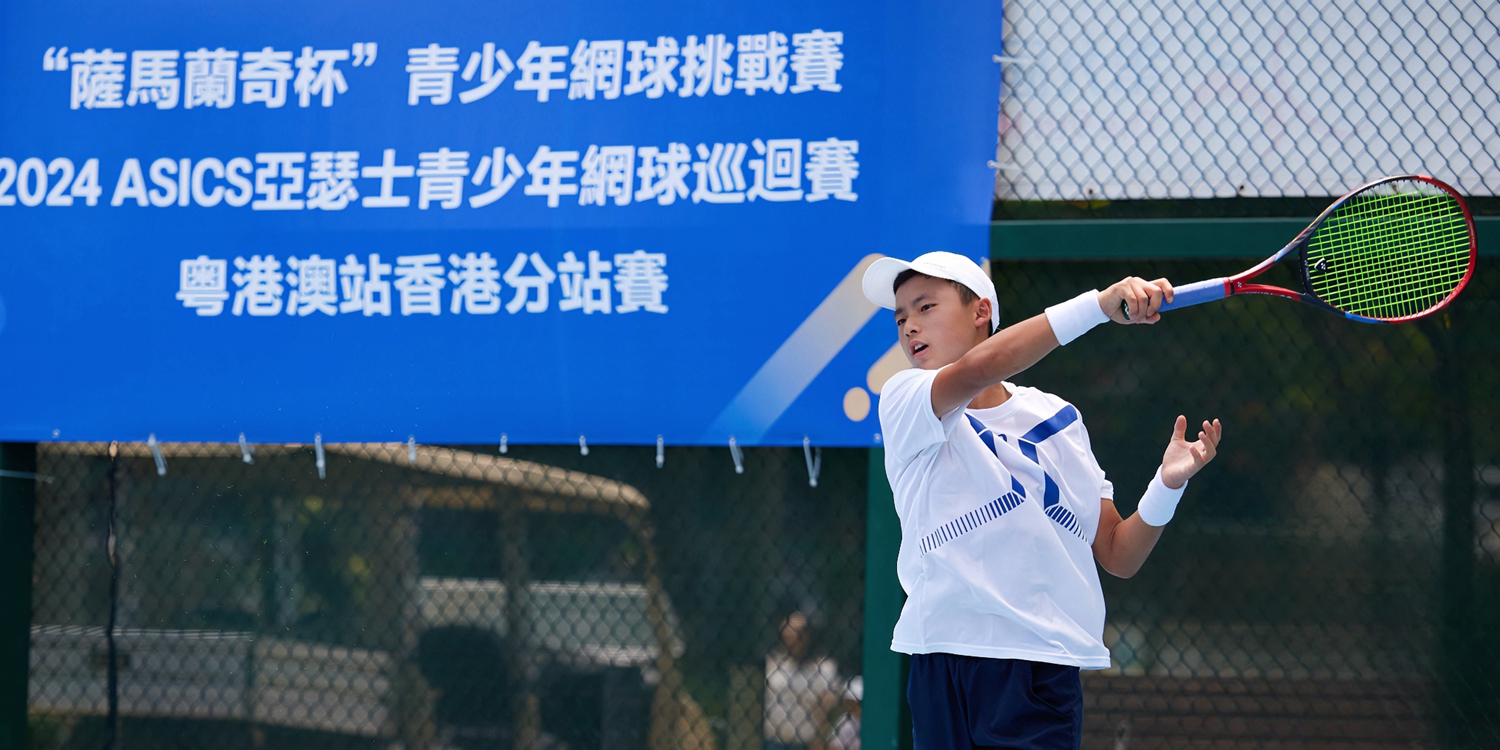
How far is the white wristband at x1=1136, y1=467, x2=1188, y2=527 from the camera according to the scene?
2.25 meters

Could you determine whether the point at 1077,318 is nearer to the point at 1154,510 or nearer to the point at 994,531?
the point at 994,531

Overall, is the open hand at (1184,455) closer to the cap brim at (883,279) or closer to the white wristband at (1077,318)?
the white wristband at (1077,318)

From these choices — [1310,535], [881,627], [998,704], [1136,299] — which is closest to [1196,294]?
[1136,299]

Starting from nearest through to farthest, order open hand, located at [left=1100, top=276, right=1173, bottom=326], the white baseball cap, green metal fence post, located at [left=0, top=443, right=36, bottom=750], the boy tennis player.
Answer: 1. open hand, located at [left=1100, top=276, right=1173, bottom=326]
2. the boy tennis player
3. the white baseball cap
4. green metal fence post, located at [left=0, top=443, right=36, bottom=750]

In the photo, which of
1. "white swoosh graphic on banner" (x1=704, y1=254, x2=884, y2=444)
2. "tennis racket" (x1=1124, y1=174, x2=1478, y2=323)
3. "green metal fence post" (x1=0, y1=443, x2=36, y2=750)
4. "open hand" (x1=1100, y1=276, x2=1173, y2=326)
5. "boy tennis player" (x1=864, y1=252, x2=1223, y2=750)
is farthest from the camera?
"green metal fence post" (x1=0, y1=443, x2=36, y2=750)

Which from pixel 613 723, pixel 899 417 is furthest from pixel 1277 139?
pixel 613 723

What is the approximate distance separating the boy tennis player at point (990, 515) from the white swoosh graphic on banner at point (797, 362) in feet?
3.46

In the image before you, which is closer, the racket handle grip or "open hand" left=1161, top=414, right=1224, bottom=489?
the racket handle grip

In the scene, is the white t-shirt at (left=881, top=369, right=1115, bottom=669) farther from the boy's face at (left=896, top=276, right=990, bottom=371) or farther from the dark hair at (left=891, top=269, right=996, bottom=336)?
the dark hair at (left=891, top=269, right=996, bottom=336)

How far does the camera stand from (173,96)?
12.3 ft

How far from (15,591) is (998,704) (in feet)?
11.2

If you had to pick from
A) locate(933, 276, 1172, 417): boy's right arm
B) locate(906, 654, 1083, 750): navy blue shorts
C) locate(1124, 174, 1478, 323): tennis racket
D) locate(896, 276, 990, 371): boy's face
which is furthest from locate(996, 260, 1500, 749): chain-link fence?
locate(933, 276, 1172, 417): boy's right arm

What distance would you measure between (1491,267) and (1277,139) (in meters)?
0.76

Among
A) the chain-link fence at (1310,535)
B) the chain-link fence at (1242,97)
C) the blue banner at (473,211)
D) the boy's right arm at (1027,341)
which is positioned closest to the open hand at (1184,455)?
the boy's right arm at (1027,341)
